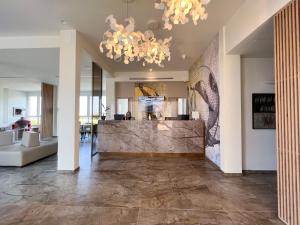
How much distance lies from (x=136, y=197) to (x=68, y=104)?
108 inches

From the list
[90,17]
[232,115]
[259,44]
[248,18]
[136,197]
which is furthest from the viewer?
[232,115]

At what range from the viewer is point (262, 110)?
4.90 metres

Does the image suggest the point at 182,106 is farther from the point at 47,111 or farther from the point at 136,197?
the point at 47,111

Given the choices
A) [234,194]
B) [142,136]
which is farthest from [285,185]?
[142,136]

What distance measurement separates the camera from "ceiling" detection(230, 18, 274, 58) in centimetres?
334

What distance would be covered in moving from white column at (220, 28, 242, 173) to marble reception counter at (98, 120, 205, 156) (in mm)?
1959

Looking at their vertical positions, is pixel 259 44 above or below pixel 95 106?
above

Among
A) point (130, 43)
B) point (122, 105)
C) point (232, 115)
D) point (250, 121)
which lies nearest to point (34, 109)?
point (122, 105)

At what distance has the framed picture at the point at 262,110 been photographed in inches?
192

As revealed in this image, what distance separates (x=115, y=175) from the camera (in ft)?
15.2

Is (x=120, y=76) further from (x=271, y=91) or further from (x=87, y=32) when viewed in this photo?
(x=271, y=91)

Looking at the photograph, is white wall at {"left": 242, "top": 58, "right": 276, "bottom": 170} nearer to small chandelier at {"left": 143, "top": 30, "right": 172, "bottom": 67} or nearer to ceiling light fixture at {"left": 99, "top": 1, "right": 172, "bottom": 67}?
small chandelier at {"left": 143, "top": 30, "right": 172, "bottom": 67}

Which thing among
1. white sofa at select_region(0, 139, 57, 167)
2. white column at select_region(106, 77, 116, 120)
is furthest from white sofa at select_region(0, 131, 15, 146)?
white column at select_region(106, 77, 116, 120)

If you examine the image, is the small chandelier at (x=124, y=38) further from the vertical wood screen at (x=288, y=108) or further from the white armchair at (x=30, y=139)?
the white armchair at (x=30, y=139)
